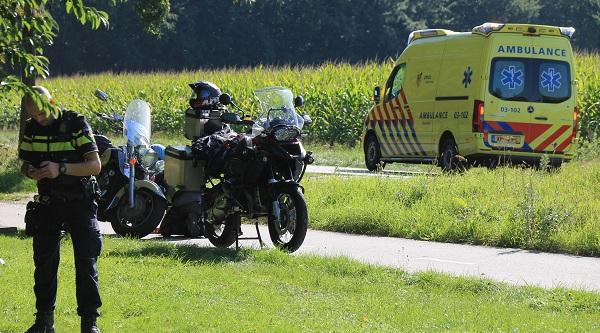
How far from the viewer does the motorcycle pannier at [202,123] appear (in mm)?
13312

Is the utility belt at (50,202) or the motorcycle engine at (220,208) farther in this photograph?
the motorcycle engine at (220,208)

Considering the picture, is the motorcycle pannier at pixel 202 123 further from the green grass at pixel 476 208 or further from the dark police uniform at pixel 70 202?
the dark police uniform at pixel 70 202

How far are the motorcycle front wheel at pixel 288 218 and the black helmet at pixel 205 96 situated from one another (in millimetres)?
1812

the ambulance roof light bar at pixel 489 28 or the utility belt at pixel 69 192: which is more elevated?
the ambulance roof light bar at pixel 489 28

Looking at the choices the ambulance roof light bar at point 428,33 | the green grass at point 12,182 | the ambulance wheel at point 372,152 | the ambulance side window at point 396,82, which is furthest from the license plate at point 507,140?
the green grass at point 12,182

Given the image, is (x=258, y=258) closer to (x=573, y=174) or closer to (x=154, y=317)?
(x=154, y=317)

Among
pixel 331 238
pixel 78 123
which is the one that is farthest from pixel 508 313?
pixel 331 238

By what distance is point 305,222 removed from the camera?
1183 centimetres

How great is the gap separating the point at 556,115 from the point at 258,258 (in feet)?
34.5

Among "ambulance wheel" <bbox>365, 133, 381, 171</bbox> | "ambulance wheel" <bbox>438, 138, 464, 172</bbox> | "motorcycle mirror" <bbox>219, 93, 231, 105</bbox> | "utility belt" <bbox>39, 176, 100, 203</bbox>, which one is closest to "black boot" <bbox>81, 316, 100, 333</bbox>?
"utility belt" <bbox>39, 176, 100, 203</bbox>

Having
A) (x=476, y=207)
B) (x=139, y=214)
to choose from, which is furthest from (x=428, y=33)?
(x=139, y=214)

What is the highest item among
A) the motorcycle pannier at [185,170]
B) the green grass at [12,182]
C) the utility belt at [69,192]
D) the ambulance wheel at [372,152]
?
the utility belt at [69,192]

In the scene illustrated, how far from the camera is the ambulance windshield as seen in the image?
66.5ft

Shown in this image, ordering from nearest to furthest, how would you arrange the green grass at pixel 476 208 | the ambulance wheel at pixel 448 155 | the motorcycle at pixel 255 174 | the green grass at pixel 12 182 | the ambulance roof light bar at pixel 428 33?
the motorcycle at pixel 255 174 → the green grass at pixel 476 208 → the green grass at pixel 12 182 → the ambulance wheel at pixel 448 155 → the ambulance roof light bar at pixel 428 33
